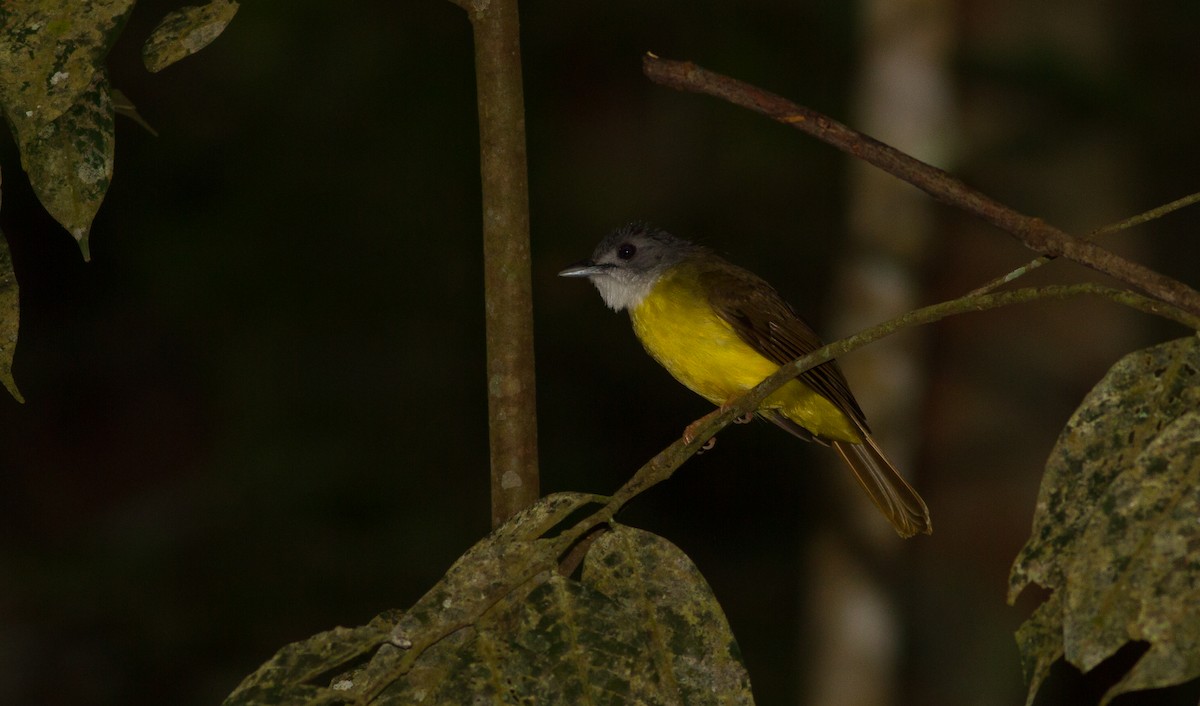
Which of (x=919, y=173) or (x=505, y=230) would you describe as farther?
(x=505, y=230)

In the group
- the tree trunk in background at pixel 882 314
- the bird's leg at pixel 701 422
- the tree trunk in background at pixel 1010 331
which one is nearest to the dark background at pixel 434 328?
the tree trunk in background at pixel 1010 331

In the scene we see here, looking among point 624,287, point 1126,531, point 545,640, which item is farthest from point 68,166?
point 624,287

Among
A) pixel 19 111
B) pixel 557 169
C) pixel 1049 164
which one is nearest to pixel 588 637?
pixel 19 111

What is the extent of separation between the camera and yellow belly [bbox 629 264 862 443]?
3.65 metres

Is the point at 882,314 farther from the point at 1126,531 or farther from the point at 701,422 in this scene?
the point at 1126,531

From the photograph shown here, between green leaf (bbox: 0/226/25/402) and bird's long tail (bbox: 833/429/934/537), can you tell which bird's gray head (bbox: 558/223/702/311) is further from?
green leaf (bbox: 0/226/25/402)

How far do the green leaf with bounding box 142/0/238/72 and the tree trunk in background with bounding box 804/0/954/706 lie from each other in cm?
426

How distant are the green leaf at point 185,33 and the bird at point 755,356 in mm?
2090

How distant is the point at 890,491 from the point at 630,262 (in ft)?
3.74

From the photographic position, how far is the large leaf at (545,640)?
58.6 inches

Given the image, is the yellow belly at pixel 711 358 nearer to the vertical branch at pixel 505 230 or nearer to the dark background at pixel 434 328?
the vertical branch at pixel 505 230

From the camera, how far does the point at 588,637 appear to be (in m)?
1.52

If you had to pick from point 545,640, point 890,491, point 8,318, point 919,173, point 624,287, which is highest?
point 919,173

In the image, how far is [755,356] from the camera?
365cm
